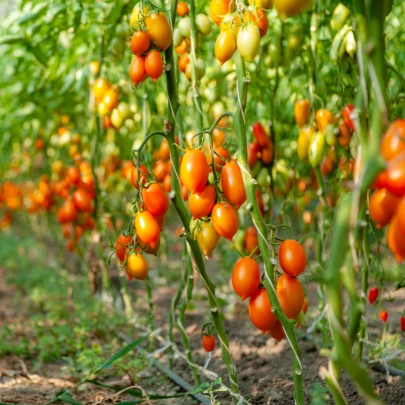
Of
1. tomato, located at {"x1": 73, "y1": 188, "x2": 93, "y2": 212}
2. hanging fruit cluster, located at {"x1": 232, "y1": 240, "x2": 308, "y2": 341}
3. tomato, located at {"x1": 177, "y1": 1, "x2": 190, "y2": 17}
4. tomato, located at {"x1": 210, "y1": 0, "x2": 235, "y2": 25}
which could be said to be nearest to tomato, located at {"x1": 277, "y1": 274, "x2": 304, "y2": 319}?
hanging fruit cluster, located at {"x1": 232, "y1": 240, "x2": 308, "y2": 341}

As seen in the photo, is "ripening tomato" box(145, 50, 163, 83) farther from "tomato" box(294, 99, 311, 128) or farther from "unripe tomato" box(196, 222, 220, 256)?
"tomato" box(294, 99, 311, 128)

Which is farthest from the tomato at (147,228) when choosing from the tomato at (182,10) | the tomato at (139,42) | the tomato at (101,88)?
the tomato at (101,88)

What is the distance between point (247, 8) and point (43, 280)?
3.36 meters

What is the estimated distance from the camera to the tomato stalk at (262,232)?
1.13m

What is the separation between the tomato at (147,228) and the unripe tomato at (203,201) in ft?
0.40

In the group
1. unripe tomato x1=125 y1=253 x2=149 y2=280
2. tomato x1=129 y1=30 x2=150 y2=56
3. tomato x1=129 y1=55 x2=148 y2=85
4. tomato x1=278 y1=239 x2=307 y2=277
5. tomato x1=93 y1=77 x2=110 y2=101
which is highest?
tomato x1=129 y1=30 x2=150 y2=56

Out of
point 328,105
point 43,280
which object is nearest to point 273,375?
point 328,105

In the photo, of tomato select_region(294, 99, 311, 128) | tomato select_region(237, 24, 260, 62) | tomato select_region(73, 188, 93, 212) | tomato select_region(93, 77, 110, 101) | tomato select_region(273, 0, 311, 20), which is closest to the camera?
tomato select_region(273, 0, 311, 20)

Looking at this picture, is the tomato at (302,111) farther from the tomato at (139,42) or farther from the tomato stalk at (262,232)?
the tomato at (139,42)

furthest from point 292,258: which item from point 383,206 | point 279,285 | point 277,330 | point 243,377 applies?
point 243,377

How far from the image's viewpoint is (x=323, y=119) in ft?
5.37

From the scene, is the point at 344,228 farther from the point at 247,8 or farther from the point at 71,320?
the point at 71,320

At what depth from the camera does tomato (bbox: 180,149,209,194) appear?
1147mm

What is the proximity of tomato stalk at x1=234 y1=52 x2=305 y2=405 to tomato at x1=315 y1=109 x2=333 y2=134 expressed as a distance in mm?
490
